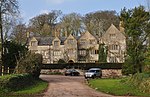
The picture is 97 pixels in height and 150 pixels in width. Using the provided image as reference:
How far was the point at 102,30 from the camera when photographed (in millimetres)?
106062

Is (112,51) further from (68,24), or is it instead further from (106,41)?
(68,24)

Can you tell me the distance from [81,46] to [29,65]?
177 ft

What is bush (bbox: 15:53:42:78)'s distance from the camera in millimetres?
41406

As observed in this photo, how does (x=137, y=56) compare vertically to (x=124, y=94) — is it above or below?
above

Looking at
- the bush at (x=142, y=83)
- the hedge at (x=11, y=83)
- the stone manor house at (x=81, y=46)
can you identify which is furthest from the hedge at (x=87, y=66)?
the hedge at (x=11, y=83)

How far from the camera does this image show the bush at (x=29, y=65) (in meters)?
41.4

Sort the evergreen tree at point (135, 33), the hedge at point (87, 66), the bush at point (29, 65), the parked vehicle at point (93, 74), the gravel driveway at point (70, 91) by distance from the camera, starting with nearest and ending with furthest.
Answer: the gravel driveway at point (70, 91)
the bush at point (29, 65)
the evergreen tree at point (135, 33)
the parked vehicle at point (93, 74)
the hedge at point (87, 66)

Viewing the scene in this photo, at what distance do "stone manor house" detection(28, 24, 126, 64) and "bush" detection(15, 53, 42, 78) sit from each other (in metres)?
→ 47.2

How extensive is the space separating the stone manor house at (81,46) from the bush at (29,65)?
155 ft

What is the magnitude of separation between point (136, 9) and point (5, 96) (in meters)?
30.0

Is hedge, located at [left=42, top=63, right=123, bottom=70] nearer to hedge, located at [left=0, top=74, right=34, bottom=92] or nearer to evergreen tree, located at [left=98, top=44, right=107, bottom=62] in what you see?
evergreen tree, located at [left=98, top=44, right=107, bottom=62]

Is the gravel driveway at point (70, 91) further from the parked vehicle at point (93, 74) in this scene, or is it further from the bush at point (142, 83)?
the parked vehicle at point (93, 74)

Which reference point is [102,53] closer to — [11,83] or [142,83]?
[142,83]

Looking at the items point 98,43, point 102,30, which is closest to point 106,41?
point 98,43
